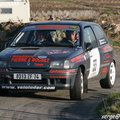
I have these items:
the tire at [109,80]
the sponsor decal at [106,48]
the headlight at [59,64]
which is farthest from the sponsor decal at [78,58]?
the tire at [109,80]

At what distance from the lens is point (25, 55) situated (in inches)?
373

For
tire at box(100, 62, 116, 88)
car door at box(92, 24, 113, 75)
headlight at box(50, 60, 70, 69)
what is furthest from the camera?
tire at box(100, 62, 116, 88)

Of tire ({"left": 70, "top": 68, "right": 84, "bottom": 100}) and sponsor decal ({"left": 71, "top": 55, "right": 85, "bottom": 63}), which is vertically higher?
sponsor decal ({"left": 71, "top": 55, "right": 85, "bottom": 63})

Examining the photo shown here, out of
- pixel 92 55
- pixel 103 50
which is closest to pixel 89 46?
pixel 92 55

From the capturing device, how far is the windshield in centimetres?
1026

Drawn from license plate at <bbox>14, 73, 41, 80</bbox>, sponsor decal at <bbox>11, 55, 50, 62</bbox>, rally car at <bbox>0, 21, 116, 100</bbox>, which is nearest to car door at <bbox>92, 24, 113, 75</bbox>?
rally car at <bbox>0, 21, 116, 100</bbox>

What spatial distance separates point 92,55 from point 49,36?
3.09 feet

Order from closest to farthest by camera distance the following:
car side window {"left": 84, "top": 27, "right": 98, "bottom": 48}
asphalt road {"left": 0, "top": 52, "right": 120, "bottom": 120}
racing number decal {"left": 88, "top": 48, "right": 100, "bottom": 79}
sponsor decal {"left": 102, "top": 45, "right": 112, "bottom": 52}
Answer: asphalt road {"left": 0, "top": 52, "right": 120, "bottom": 120}
racing number decal {"left": 88, "top": 48, "right": 100, "bottom": 79}
car side window {"left": 84, "top": 27, "right": 98, "bottom": 48}
sponsor decal {"left": 102, "top": 45, "right": 112, "bottom": 52}

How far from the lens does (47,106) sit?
881 cm

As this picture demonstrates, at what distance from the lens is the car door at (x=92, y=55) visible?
1028cm

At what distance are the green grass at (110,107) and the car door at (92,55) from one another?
58.9 inches

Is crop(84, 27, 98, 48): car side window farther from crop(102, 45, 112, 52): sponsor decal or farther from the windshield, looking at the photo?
crop(102, 45, 112, 52): sponsor decal

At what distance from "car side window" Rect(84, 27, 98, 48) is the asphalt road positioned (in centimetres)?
106

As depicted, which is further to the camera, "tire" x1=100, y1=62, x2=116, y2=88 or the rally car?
"tire" x1=100, y1=62, x2=116, y2=88
